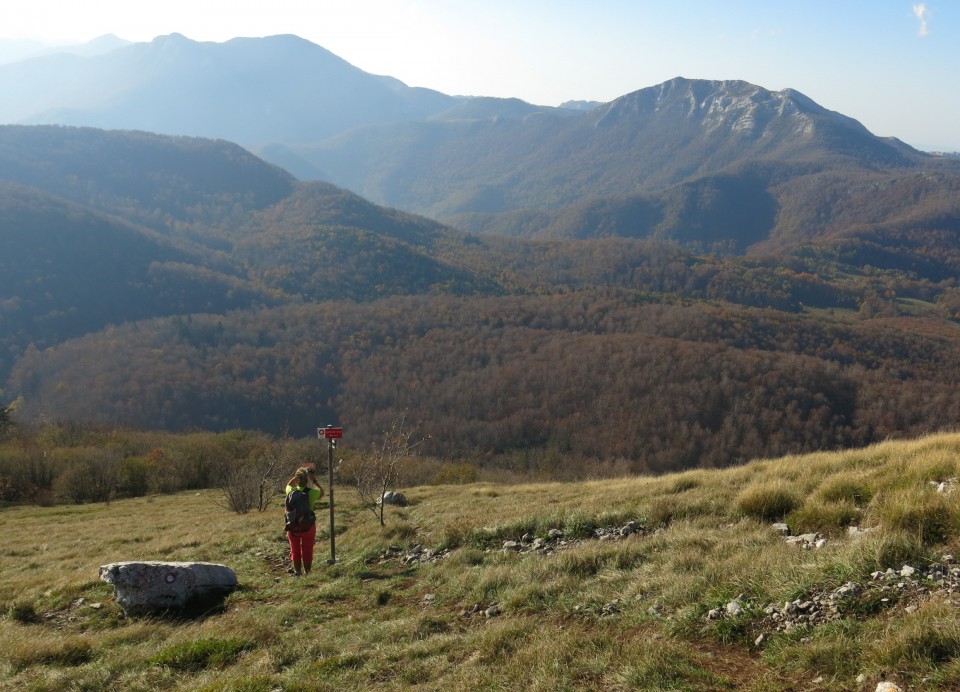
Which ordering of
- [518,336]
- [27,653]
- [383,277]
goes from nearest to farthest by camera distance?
[27,653] → [518,336] → [383,277]

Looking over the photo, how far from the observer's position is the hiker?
10.1m

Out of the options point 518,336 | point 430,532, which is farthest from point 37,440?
point 518,336

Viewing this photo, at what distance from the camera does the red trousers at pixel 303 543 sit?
10195mm

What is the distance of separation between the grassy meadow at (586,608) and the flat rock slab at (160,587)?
0.30 m

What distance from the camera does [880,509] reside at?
664 cm

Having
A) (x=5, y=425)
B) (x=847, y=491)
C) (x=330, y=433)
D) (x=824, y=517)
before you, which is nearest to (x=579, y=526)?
(x=824, y=517)

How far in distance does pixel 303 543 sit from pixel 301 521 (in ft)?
1.52

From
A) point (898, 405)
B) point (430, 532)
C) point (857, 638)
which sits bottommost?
point (898, 405)

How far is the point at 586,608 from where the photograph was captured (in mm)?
6320

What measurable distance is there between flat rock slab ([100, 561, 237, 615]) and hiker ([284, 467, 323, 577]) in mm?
1755

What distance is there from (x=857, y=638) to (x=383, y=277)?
170539 mm

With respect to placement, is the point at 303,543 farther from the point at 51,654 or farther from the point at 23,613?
the point at 51,654

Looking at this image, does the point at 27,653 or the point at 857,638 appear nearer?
the point at 857,638

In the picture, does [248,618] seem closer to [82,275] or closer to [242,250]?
[82,275]
